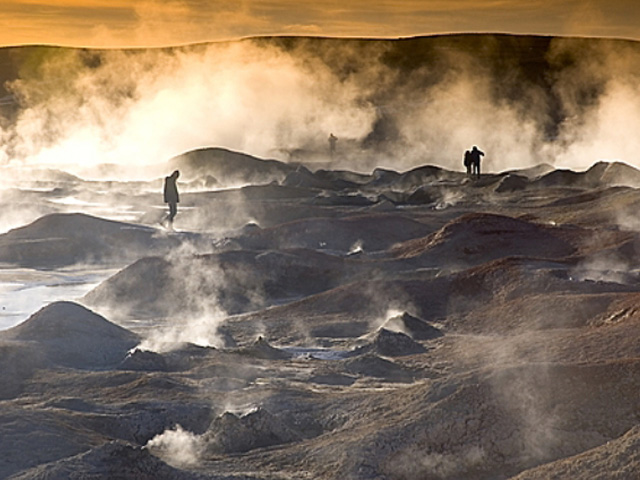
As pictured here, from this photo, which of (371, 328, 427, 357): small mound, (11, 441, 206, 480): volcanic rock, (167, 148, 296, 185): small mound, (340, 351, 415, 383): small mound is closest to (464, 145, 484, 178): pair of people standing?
(167, 148, 296, 185): small mound

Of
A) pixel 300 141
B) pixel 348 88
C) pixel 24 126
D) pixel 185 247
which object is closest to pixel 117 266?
pixel 185 247

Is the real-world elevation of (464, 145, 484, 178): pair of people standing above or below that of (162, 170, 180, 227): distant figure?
above

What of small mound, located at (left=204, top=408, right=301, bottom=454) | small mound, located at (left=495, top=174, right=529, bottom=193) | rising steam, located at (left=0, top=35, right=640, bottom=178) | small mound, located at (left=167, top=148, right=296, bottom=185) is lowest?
small mound, located at (left=204, top=408, right=301, bottom=454)

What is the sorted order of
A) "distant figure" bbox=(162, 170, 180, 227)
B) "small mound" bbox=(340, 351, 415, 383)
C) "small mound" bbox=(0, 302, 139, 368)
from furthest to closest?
"distant figure" bbox=(162, 170, 180, 227)
"small mound" bbox=(0, 302, 139, 368)
"small mound" bbox=(340, 351, 415, 383)

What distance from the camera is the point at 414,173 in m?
39.8

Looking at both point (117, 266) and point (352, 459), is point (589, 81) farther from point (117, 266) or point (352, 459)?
point (352, 459)

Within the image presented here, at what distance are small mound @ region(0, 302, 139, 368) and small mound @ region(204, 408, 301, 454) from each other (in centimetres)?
370

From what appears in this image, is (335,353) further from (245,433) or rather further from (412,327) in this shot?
(245,433)

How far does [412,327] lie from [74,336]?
4.14 m

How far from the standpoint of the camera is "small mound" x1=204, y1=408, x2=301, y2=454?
9.13 meters

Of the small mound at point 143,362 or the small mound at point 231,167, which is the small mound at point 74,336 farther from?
the small mound at point 231,167

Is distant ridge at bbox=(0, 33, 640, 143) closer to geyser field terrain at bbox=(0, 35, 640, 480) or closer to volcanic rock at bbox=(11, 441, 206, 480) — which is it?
geyser field terrain at bbox=(0, 35, 640, 480)

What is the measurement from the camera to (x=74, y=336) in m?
13.3

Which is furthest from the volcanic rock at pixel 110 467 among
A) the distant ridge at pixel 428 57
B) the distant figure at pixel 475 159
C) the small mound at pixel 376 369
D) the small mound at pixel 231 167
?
the distant ridge at pixel 428 57
